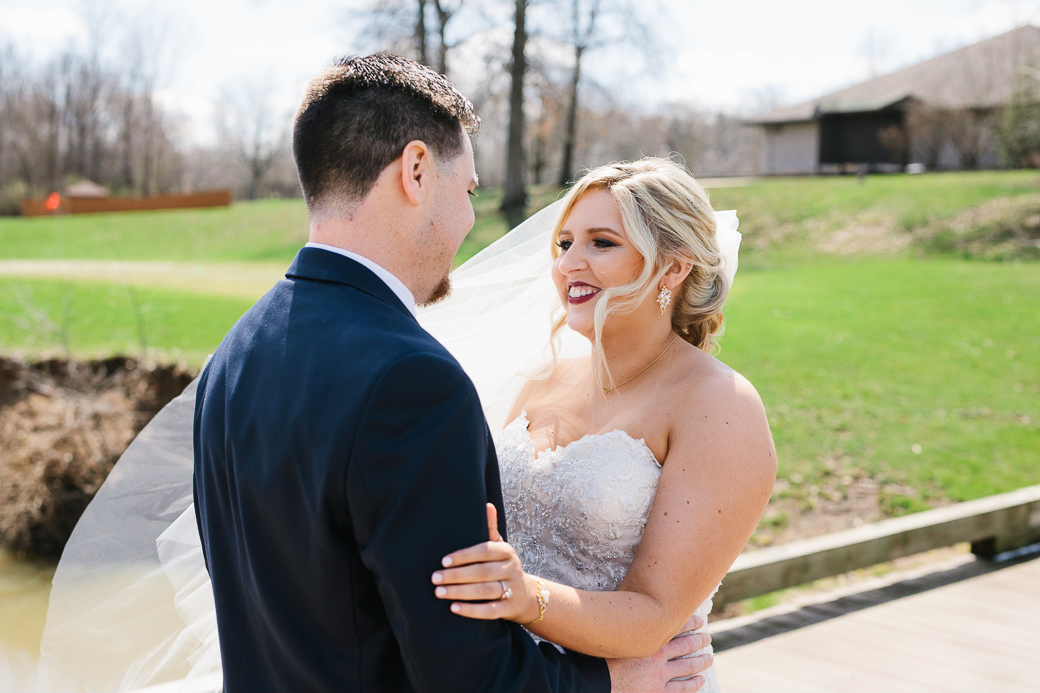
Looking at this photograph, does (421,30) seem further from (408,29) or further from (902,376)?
(902,376)

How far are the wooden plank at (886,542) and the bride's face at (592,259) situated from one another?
2.30 m

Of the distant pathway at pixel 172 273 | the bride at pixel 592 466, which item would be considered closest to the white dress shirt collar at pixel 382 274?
the bride at pixel 592 466

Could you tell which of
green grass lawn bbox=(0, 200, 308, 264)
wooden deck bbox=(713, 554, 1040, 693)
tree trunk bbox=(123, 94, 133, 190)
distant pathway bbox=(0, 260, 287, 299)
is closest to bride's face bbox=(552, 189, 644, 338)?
wooden deck bbox=(713, 554, 1040, 693)

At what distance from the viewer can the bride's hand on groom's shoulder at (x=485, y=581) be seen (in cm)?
132

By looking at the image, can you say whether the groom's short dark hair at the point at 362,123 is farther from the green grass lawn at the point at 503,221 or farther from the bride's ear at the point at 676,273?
the green grass lawn at the point at 503,221

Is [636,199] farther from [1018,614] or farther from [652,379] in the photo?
[1018,614]

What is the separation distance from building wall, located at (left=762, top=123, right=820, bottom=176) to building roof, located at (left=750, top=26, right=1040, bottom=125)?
0.68 meters

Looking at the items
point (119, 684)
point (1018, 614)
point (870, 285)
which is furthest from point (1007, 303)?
point (119, 684)

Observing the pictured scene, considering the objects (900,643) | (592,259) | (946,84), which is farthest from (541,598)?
(946,84)

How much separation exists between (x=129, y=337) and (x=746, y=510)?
12.2 m

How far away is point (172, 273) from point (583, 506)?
2148 centimetres

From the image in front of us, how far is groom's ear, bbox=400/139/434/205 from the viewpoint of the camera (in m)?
1.50

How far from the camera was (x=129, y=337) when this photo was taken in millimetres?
12438

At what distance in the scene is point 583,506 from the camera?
233 centimetres
